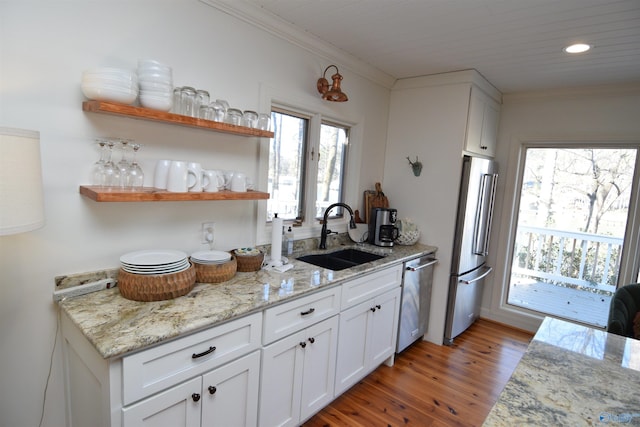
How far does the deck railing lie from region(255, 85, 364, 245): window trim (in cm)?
207

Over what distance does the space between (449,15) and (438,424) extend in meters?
2.48

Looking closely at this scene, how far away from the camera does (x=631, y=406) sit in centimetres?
99

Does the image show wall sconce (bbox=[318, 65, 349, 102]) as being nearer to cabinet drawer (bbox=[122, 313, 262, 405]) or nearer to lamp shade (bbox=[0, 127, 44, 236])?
cabinet drawer (bbox=[122, 313, 262, 405])

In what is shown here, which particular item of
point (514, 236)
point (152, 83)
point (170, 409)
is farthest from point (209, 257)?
point (514, 236)

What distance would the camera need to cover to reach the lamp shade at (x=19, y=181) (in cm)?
98

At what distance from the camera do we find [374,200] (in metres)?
3.25

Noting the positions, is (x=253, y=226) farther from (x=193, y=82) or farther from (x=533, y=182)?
(x=533, y=182)

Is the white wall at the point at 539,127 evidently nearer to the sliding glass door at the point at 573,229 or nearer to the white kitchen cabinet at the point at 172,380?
the sliding glass door at the point at 573,229

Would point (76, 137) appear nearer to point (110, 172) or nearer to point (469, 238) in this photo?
point (110, 172)

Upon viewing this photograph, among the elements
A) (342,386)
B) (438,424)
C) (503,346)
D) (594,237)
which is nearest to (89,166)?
(342,386)

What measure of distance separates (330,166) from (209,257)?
150 centimetres

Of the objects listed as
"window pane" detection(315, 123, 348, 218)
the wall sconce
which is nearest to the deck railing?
"window pane" detection(315, 123, 348, 218)

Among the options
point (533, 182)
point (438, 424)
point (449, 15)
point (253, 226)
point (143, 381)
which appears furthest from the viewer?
→ point (533, 182)

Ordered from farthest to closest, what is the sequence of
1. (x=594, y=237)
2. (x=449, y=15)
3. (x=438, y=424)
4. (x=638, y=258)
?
(x=594, y=237) < (x=638, y=258) < (x=438, y=424) < (x=449, y=15)
